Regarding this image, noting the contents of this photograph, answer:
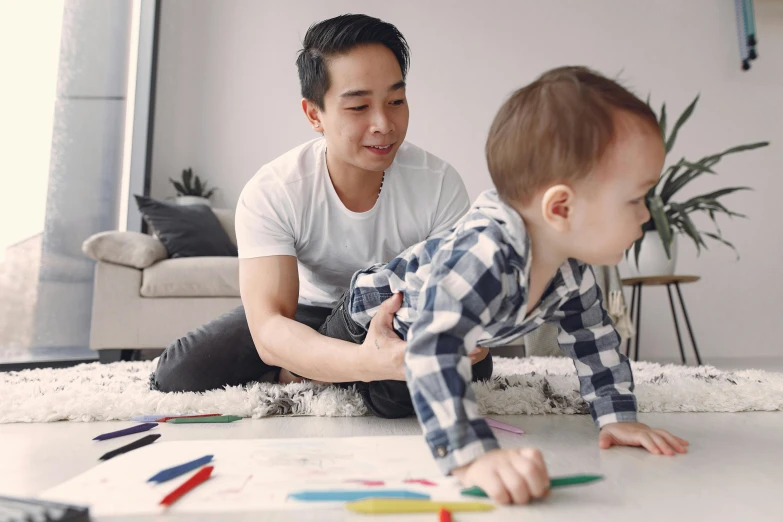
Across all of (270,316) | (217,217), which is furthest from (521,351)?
(270,316)

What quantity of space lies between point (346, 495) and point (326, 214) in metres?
0.78

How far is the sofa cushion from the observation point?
2.54 metres

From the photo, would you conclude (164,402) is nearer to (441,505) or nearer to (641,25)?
(441,505)

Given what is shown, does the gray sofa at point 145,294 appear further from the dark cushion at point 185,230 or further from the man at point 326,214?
the man at point 326,214

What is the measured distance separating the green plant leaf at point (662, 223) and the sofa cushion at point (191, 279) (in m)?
1.71

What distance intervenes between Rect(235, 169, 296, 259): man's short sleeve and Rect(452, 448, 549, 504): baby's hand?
738mm

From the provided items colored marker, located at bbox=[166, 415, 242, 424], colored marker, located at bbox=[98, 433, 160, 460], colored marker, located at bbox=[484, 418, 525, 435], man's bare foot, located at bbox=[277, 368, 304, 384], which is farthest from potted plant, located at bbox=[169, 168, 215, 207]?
colored marker, located at bbox=[484, 418, 525, 435]

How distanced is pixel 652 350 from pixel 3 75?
10.9ft

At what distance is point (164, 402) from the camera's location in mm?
1229

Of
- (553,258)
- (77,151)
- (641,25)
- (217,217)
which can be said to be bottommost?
(553,258)

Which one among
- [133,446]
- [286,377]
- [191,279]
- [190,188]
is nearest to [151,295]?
[191,279]

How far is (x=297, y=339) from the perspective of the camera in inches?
43.1

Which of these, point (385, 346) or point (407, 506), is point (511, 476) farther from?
point (385, 346)

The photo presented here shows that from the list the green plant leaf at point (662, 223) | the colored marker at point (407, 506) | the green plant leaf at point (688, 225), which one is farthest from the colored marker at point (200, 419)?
the green plant leaf at point (688, 225)
